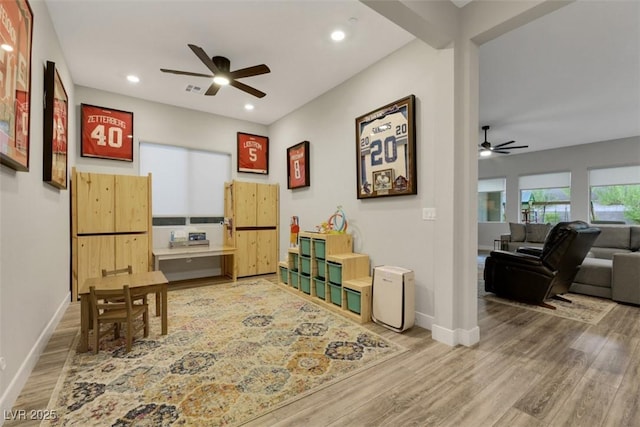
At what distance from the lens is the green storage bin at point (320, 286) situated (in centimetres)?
379

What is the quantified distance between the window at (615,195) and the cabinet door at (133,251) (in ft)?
33.2

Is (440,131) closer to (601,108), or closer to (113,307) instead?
(113,307)

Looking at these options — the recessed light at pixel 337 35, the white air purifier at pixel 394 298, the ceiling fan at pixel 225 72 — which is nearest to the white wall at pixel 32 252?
the ceiling fan at pixel 225 72

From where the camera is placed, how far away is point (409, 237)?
3.22 metres

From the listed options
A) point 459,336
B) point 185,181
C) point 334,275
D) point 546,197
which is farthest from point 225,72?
point 546,197

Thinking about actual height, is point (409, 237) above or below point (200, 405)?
above

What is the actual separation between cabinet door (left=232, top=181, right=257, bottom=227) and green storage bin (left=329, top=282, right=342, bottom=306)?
2382mm

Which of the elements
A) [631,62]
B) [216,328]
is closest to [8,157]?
[216,328]

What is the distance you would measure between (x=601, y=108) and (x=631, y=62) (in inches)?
A: 73.5

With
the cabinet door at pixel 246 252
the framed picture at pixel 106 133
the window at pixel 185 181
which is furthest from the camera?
the cabinet door at pixel 246 252

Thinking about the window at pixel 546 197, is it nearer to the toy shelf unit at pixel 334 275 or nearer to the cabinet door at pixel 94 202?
the toy shelf unit at pixel 334 275

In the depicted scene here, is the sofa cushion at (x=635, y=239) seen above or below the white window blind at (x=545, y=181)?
below

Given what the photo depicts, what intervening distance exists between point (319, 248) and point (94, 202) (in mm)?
3316

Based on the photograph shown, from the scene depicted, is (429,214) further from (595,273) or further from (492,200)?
(492,200)
